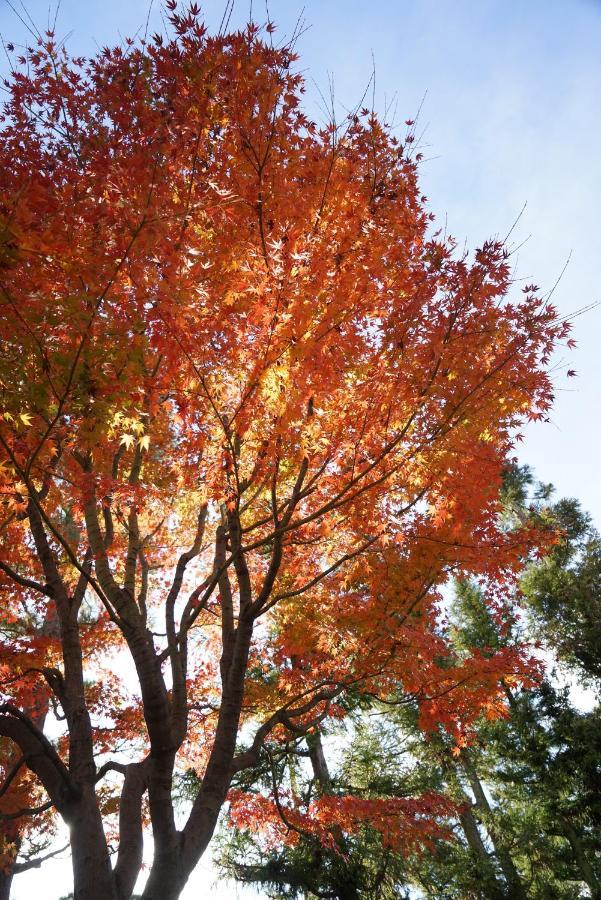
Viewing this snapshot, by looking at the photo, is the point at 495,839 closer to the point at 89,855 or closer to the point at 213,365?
the point at 89,855

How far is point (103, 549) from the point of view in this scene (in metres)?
5.32

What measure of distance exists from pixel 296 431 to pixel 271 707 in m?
6.48

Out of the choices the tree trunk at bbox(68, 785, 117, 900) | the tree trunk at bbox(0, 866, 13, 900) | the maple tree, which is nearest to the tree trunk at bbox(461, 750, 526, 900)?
the maple tree

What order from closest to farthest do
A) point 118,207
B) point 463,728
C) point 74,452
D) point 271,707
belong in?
point 118,207 → point 74,452 → point 463,728 → point 271,707

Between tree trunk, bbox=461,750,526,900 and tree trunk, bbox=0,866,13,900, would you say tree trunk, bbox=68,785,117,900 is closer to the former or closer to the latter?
tree trunk, bbox=0,866,13,900

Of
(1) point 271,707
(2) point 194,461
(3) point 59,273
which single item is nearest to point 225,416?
(2) point 194,461

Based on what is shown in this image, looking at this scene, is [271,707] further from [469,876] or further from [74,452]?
[469,876]

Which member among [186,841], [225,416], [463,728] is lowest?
[186,841]

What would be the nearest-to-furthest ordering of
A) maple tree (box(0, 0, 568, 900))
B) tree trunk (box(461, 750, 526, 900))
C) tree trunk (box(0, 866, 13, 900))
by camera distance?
maple tree (box(0, 0, 568, 900)) < tree trunk (box(0, 866, 13, 900)) < tree trunk (box(461, 750, 526, 900))

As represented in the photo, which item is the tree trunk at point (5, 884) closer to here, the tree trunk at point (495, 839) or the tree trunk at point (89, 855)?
the tree trunk at point (89, 855)

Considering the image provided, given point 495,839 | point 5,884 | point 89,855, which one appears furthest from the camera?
point 495,839

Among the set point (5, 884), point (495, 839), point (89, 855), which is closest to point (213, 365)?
point (89, 855)

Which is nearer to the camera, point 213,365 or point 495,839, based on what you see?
point 213,365

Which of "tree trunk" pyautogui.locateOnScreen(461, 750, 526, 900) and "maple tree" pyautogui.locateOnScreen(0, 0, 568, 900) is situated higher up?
"maple tree" pyautogui.locateOnScreen(0, 0, 568, 900)
